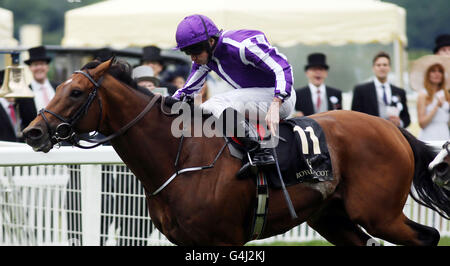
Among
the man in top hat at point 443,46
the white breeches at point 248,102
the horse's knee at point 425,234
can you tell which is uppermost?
the white breeches at point 248,102

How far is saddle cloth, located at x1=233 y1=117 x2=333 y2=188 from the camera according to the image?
193 inches

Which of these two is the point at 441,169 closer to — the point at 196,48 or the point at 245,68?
the point at 245,68

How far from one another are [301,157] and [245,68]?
2.26ft

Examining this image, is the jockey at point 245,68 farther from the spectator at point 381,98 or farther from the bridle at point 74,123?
the spectator at point 381,98

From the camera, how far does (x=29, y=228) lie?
590 centimetres

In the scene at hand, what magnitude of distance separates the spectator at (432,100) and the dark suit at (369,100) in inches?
6.4

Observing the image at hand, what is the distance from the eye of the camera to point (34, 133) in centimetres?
439

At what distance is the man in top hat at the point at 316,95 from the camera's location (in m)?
8.20

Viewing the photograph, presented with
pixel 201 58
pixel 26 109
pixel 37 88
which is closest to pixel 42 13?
pixel 37 88

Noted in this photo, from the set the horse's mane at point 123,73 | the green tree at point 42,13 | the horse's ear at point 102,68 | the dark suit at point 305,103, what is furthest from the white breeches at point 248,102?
the green tree at point 42,13

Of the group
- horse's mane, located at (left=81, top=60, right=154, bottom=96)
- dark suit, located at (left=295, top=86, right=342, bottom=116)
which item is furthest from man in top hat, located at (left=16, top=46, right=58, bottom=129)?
horse's mane, located at (left=81, top=60, right=154, bottom=96)

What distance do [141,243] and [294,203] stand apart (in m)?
1.67
